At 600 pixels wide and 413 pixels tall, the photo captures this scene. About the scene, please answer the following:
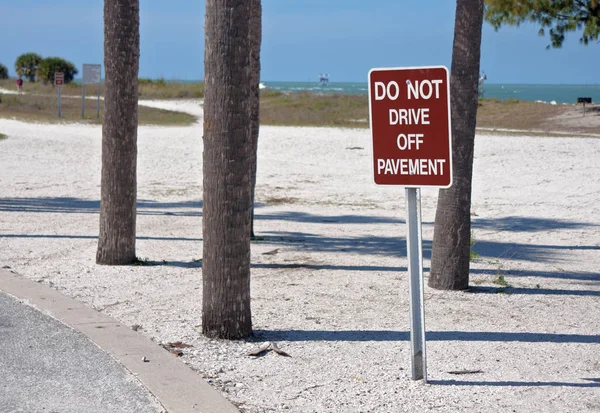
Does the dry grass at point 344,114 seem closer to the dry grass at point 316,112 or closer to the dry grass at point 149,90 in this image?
the dry grass at point 316,112

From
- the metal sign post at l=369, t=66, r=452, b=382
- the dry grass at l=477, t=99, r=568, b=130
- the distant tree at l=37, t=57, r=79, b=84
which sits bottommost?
the metal sign post at l=369, t=66, r=452, b=382

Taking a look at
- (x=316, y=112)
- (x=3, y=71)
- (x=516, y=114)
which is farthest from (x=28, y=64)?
(x=516, y=114)

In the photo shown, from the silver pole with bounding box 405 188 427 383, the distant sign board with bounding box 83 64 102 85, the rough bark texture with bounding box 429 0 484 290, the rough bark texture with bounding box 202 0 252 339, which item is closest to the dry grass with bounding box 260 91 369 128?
the distant sign board with bounding box 83 64 102 85

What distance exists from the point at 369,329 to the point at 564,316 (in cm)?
167

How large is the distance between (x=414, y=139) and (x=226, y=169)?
1.54 m

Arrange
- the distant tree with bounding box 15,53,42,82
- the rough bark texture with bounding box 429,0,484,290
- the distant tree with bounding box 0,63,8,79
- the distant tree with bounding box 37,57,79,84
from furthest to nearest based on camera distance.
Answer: the distant tree with bounding box 0,63,8,79
the distant tree with bounding box 15,53,42,82
the distant tree with bounding box 37,57,79,84
the rough bark texture with bounding box 429,0,484,290

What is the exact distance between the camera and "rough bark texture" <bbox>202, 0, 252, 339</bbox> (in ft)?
20.0

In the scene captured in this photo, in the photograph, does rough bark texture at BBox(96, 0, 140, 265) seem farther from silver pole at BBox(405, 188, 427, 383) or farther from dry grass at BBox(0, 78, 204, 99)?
dry grass at BBox(0, 78, 204, 99)

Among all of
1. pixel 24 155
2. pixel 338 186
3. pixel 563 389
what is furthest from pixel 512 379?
pixel 24 155

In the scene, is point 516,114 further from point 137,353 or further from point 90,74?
point 137,353

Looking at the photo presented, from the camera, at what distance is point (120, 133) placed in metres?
8.66

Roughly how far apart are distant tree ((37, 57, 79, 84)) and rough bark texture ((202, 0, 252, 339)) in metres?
80.0

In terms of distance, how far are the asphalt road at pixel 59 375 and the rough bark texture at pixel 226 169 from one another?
0.90 meters

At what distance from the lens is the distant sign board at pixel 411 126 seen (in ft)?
16.3
